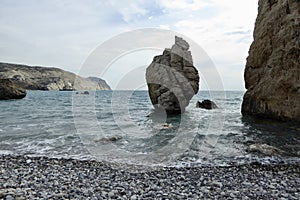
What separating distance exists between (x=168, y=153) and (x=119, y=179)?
4.45 m

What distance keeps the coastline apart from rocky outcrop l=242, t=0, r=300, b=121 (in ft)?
40.5

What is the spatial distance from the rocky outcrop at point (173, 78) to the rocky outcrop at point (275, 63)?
755 cm

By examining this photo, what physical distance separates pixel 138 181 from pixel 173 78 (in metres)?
23.0

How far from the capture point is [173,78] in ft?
96.4

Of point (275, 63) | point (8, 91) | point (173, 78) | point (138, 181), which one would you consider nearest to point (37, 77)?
point (8, 91)

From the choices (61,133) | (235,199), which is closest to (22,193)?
(235,199)

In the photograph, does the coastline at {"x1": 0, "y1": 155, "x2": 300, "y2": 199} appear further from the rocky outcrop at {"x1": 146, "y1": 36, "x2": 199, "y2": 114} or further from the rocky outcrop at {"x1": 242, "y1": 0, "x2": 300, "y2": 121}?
the rocky outcrop at {"x1": 146, "y1": 36, "x2": 199, "y2": 114}

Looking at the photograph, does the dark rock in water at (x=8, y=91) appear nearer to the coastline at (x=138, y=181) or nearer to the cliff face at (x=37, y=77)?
the coastline at (x=138, y=181)

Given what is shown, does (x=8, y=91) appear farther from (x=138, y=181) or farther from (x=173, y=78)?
(x=138, y=181)

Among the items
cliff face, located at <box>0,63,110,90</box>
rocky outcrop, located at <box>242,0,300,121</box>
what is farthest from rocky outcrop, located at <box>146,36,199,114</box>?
cliff face, located at <box>0,63,110,90</box>

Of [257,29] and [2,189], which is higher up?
[257,29]

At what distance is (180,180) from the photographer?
24.6 ft

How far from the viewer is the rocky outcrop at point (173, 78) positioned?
28966 millimetres

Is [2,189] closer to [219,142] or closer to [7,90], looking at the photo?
[219,142]
